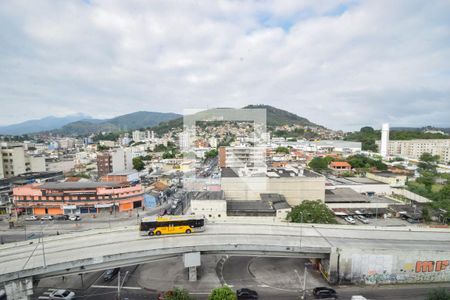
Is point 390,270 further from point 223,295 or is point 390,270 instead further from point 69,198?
point 69,198

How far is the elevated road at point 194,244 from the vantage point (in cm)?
1380

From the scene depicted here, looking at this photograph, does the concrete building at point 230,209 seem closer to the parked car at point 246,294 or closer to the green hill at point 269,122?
the parked car at point 246,294

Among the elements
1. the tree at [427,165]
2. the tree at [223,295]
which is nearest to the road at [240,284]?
the tree at [223,295]

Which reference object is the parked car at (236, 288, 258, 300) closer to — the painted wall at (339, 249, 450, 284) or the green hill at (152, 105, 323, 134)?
the painted wall at (339, 249, 450, 284)

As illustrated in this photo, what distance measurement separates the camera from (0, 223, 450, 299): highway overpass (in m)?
13.8

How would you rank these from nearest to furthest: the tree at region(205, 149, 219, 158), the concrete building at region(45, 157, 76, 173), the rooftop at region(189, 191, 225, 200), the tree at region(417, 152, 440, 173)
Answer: the rooftop at region(189, 191, 225, 200) < the tree at region(417, 152, 440, 173) < the concrete building at region(45, 157, 76, 173) < the tree at region(205, 149, 219, 158)

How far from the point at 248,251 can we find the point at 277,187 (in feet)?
49.1

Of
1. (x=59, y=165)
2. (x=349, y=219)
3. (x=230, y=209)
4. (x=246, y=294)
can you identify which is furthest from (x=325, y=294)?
(x=59, y=165)

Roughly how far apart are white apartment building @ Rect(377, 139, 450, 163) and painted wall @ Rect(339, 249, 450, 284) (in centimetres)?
7903

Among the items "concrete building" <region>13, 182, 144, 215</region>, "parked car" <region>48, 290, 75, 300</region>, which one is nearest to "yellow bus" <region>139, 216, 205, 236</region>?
"parked car" <region>48, 290, 75, 300</region>

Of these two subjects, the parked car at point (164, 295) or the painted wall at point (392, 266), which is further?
the painted wall at point (392, 266)

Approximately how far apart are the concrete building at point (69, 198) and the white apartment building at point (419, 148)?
92744 millimetres

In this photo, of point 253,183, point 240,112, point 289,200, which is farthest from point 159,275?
point 240,112

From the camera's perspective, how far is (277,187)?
97.8ft
